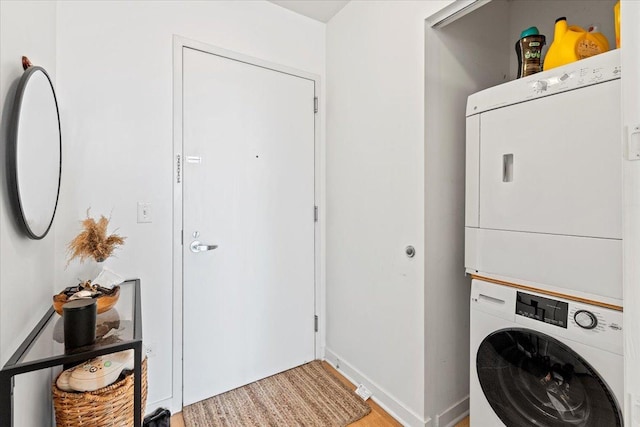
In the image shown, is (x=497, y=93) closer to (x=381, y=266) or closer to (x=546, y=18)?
(x=546, y=18)

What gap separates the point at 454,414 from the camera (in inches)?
65.9

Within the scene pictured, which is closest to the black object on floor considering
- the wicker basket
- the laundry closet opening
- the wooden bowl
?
the wicker basket

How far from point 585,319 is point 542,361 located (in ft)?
0.85

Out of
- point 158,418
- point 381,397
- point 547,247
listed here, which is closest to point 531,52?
point 547,247

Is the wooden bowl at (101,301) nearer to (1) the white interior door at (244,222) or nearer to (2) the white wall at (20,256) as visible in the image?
(2) the white wall at (20,256)

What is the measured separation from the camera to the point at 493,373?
1.34 m

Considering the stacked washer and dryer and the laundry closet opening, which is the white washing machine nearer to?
Answer: the stacked washer and dryer

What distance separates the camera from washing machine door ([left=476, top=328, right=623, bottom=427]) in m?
1.05

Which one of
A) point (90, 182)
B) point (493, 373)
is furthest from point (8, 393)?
point (493, 373)

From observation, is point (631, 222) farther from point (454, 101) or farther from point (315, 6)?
point (315, 6)

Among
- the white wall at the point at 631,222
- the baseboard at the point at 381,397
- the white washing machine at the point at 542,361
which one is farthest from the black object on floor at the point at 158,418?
the white wall at the point at 631,222

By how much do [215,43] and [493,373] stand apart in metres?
2.36

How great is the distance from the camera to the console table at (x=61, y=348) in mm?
815

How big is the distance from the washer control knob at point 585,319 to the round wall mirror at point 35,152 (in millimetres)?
1966
